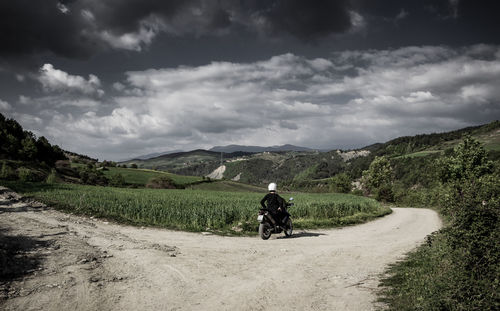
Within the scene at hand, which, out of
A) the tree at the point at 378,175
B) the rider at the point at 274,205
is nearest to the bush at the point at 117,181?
the tree at the point at 378,175

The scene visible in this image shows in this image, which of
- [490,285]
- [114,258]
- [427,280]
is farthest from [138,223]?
[490,285]

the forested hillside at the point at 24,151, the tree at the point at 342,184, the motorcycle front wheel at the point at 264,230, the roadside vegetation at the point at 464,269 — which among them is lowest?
the tree at the point at 342,184

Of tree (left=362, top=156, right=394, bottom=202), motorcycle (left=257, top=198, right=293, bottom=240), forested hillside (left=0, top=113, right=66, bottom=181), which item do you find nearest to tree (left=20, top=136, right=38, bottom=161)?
forested hillside (left=0, top=113, right=66, bottom=181)

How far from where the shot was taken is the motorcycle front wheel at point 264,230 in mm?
13461

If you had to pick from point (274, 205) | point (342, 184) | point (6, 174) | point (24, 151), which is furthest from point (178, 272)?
point (24, 151)

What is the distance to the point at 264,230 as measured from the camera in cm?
1359

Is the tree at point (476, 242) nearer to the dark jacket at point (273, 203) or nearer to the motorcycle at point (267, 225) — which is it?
the dark jacket at point (273, 203)

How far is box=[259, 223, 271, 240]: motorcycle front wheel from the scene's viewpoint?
530 inches

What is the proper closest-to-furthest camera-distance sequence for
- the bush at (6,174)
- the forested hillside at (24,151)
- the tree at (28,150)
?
the bush at (6,174) < the forested hillside at (24,151) < the tree at (28,150)


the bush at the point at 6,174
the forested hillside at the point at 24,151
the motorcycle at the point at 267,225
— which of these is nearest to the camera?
the motorcycle at the point at 267,225

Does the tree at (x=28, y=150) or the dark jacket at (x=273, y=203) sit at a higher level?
the tree at (x=28, y=150)

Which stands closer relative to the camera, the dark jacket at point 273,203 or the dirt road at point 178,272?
the dirt road at point 178,272

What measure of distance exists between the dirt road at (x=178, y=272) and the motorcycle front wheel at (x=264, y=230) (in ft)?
3.54

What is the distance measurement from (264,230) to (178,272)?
21.6 ft
